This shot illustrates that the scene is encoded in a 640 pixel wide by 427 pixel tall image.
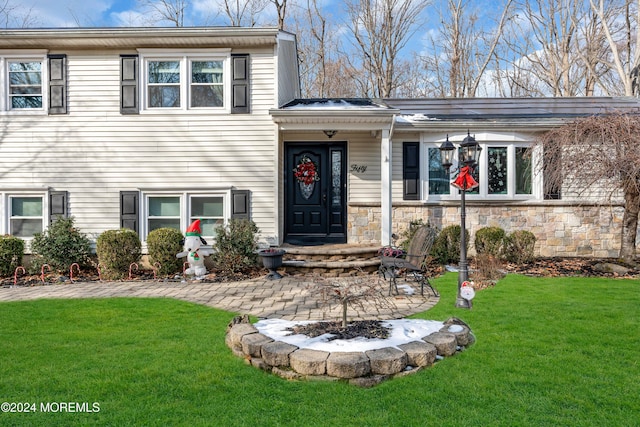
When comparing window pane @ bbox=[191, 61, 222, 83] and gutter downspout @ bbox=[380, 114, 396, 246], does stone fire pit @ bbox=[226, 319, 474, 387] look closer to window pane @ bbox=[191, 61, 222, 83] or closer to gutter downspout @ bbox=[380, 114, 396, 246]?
gutter downspout @ bbox=[380, 114, 396, 246]

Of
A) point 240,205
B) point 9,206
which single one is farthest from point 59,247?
point 240,205

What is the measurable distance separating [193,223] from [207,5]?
→ 1538 cm

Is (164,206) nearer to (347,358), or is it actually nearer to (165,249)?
(165,249)

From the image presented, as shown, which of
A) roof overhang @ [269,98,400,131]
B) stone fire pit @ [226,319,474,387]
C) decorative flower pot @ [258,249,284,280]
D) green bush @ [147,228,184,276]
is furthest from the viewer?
roof overhang @ [269,98,400,131]

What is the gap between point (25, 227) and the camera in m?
8.20

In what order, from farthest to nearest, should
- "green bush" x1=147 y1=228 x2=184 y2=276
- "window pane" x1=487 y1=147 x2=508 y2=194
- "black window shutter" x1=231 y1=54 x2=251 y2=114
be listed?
"window pane" x1=487 y1=147 x2=508 y2=194 → "black window shutter" x1=231 y1=54 x2=251 y2=114 → "green bush" x1=147 y1=228 x2=184 y2=276

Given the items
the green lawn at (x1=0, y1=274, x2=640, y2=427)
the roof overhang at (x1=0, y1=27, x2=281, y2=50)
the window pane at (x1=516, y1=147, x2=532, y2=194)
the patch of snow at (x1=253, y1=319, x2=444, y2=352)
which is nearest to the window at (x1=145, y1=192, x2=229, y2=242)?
the roof overhang at (x1=0, y1=27, x2=281, y2=50)

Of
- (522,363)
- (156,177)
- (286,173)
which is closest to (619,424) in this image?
(522,363)

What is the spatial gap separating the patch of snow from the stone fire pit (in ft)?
0.31

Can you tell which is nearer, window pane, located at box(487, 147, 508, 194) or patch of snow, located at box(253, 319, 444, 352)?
patch of snow, located at box(253, 319, 444, 352)

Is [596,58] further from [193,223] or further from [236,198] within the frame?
[193,223]

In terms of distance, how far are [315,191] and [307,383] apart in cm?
654

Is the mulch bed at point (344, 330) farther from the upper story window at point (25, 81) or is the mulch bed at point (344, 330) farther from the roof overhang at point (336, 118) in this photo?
the upper story window at point (25, 81)

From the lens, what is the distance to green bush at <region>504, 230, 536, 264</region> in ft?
26.8
